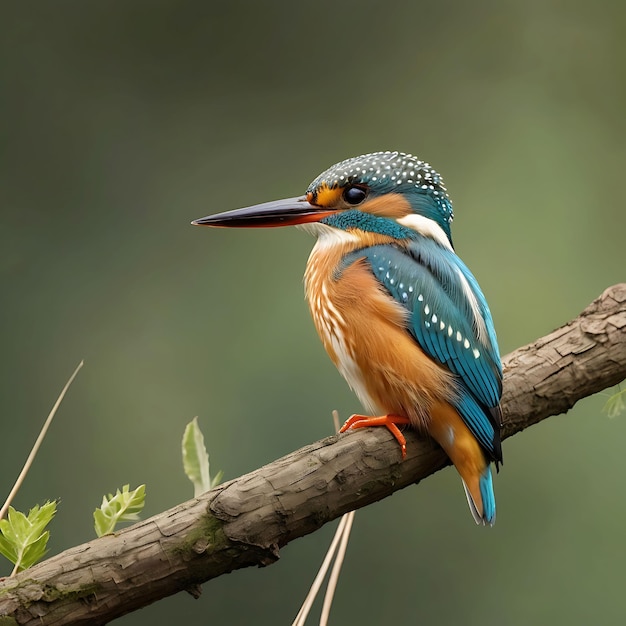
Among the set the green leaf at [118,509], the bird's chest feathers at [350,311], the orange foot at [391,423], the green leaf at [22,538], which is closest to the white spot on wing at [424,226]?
the bird's chest feathers at [350,311]

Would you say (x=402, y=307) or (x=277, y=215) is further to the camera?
(x=277, y=215)

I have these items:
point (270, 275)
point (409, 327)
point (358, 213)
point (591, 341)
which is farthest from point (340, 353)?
point (270, 275)

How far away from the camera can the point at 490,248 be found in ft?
10.6

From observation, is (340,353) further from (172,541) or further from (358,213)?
(172,541)

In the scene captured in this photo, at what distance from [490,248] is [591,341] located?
1.57 m

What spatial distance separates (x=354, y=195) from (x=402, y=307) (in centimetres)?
25

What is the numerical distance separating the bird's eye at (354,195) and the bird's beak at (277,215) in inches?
1.5

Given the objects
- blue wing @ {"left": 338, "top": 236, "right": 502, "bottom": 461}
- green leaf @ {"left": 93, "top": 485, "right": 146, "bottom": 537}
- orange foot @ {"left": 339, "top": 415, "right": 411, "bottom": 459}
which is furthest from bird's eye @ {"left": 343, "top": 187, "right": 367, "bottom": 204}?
green leaf @ {"left": 93, "top": 485, "right": 146, "bottom": 537}

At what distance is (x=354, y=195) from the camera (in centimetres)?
168

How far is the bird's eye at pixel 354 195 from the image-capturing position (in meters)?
1.68

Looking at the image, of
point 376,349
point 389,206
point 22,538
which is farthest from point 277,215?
point 22,538

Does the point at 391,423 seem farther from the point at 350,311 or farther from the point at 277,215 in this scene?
the point at 277,215

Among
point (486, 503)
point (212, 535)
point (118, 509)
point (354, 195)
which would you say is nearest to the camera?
point (212, 535)

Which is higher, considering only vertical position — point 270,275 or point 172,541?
point 172,541
